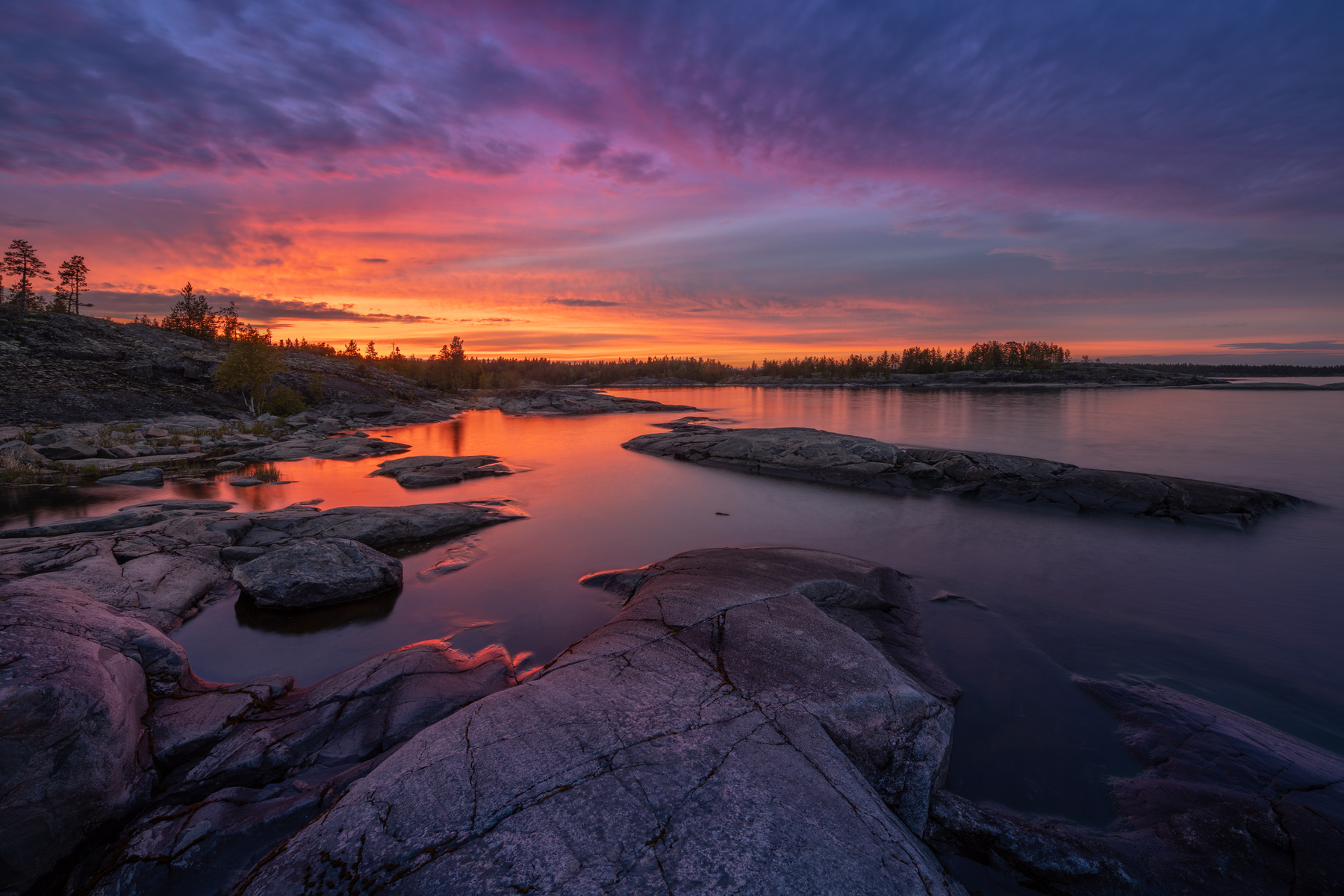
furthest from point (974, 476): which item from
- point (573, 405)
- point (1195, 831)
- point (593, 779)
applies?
point (573, 405)

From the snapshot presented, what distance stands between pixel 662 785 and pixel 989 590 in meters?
8.18

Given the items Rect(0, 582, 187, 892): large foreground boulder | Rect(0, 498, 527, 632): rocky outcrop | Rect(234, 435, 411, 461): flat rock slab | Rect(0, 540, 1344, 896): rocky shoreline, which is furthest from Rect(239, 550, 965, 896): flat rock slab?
Rect(234, 435, 411, 461): flat rock slab

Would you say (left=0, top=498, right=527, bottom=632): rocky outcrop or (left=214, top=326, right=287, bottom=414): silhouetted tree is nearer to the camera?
(left=0, top=498, right=527, bottom=632): rocky outcrop

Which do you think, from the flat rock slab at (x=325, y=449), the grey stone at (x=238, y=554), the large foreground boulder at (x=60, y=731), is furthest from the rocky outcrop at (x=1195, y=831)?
the flat rock slab at (x=325, y=449)

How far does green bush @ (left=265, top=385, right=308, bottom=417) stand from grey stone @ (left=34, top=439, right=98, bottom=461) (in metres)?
19.3

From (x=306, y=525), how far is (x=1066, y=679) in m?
13.5

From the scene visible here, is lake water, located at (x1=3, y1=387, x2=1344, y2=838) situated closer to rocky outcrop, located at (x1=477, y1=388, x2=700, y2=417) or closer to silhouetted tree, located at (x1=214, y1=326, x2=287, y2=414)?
silhouetted tree, located at (x1=214, y1=326, x2=287, y2=414)

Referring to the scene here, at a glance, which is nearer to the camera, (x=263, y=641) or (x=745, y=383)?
(x=263, y=641)

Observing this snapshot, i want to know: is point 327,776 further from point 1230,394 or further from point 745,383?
Answer: point 745,383

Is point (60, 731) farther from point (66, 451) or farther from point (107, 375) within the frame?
point (107, 375)

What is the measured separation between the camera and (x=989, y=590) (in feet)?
29.7

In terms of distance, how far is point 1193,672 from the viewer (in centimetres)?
649

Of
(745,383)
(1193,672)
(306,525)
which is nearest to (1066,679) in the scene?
(1193,672)

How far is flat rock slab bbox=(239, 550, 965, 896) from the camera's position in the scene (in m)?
2.78
